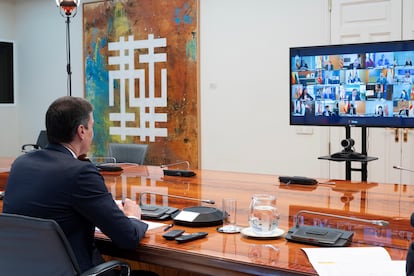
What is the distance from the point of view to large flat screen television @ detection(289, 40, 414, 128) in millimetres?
3209

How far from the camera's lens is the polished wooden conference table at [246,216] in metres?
1.57

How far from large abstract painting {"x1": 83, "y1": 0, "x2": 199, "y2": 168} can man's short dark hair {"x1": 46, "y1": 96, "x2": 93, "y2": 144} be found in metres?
3.86

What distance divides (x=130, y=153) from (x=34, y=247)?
8.64ft

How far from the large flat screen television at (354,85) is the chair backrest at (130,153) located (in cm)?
129

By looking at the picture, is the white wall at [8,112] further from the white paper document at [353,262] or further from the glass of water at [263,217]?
the white paper document at [353,262]

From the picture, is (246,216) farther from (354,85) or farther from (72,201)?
(354,85)

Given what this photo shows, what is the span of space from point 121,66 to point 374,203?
4592 millimetres

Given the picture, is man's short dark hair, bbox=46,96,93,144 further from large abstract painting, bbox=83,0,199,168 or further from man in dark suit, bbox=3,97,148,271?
large abstract painting, bbox=83,0,199,168

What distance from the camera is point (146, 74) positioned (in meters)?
6.15

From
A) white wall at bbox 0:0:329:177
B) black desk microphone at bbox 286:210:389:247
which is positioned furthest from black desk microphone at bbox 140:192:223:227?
white wall at bbox 0:0:329:177

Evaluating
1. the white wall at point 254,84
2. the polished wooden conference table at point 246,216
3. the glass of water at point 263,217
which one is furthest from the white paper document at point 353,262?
the white wall at point 254,84

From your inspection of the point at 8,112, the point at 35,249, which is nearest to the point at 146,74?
the point at 8,112

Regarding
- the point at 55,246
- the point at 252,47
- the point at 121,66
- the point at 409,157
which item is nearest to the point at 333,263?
the point at 55,246

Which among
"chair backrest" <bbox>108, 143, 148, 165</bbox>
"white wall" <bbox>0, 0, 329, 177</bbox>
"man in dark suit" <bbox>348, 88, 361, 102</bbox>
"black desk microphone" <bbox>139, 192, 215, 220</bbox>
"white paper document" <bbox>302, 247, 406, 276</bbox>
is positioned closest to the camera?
"white paper document" <bbox>302, 247, 406, 276</bbox>
